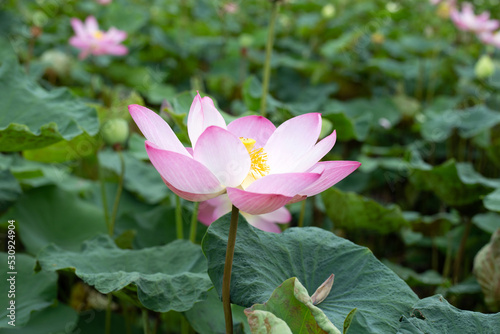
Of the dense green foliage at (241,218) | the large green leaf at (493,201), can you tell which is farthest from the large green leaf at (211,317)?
the large green leaf at (493,201)

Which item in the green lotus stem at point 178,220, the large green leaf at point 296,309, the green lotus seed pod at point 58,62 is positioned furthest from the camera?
the green lotus seed pod at point 58,62

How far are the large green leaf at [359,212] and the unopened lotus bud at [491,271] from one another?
0.72 ft

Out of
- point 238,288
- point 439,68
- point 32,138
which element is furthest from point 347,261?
point 439,68

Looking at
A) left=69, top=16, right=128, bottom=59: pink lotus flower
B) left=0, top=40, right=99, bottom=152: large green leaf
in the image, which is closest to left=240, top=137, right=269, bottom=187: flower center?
left=0, top=40, right=99, bottom=152: large green leaf

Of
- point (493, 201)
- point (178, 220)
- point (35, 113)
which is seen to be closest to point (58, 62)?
point (35, 113)

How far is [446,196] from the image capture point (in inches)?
44.4

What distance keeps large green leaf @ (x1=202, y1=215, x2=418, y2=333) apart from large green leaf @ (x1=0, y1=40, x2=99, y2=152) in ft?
1.27

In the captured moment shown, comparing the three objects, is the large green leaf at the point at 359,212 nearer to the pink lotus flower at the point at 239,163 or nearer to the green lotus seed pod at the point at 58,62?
the pink lotus flower at the point at 239,163

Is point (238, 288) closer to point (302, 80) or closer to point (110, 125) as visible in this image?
point (110, 125)

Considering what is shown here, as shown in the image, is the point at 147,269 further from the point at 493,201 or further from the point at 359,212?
the point at 493,201

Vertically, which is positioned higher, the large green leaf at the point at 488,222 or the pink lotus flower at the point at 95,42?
the pink lotus flower at the point at 95,42

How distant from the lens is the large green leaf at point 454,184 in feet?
3.52

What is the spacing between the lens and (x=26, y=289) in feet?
2.77

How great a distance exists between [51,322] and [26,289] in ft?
0.30
